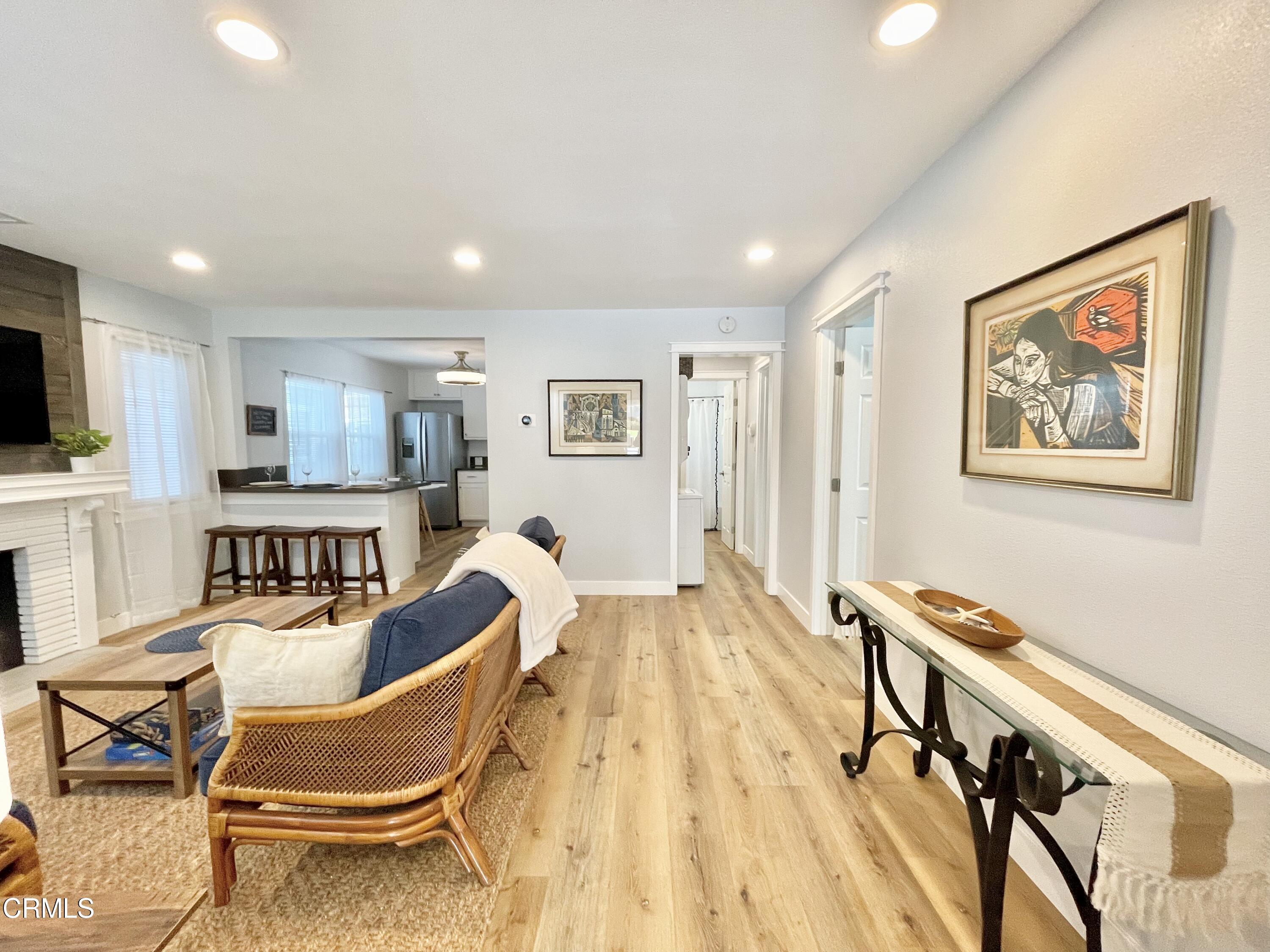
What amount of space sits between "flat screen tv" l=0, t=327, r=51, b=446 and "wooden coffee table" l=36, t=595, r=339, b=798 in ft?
6.24

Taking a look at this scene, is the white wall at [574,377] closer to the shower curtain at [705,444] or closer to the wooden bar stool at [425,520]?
the wooden bar stool at [425,520]

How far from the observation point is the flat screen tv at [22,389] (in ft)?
8.80

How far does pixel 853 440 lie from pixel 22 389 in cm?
494

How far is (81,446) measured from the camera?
114 inches

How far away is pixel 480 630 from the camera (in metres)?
1.47

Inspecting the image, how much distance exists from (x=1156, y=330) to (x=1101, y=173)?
463 mm

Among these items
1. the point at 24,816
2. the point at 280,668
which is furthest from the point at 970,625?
the point at 24,816

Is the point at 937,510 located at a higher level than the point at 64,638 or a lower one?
higher

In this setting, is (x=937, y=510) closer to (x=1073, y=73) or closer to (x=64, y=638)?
(x=1073, y=73)

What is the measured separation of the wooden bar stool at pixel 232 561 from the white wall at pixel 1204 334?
4.63 metres

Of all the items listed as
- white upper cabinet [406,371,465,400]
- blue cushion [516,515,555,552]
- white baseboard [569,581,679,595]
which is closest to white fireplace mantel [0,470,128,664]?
blue cushion [516,515,555,552]

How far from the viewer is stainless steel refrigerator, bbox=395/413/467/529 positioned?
6891 mm

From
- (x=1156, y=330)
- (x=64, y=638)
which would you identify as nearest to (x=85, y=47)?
(x=1156, y=330)

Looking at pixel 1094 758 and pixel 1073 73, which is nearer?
pixel 1094 758
